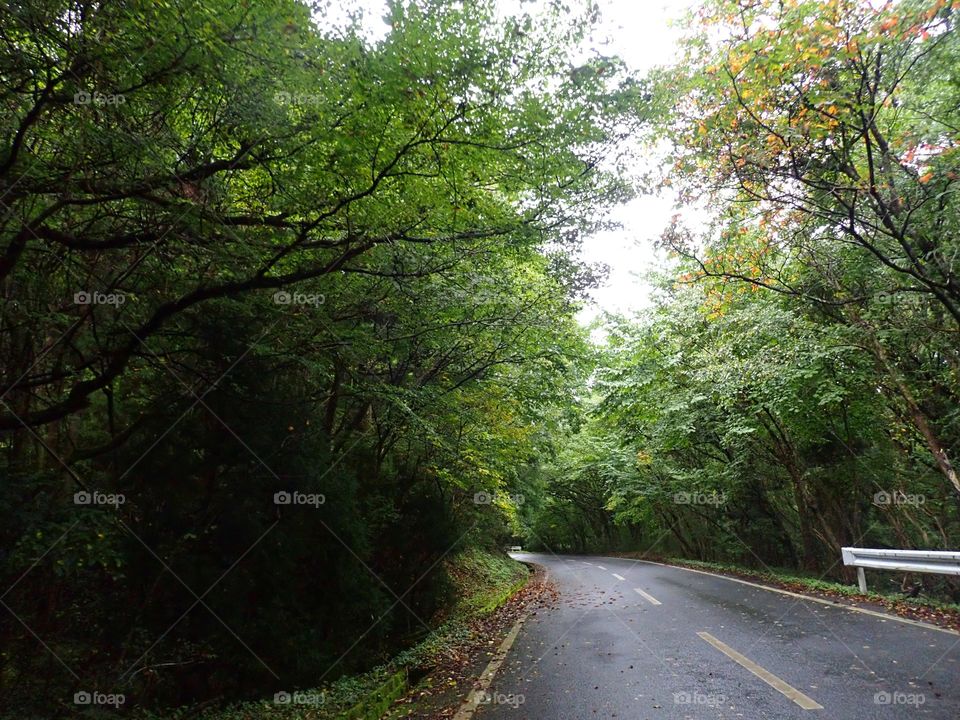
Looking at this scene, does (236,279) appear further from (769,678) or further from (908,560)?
(908,560)

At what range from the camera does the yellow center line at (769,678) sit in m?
4.68

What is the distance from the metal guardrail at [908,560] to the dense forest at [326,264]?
102 inches

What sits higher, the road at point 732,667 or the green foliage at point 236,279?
the green foliage at point 236,279

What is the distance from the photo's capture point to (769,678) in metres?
5.42

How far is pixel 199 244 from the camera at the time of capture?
5387 mm

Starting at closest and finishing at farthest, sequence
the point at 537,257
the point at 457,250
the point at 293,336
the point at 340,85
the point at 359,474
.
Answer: the point at 340,85, the point at 457,250, the point at 293,336, the point at 537,257, the point at 359,474

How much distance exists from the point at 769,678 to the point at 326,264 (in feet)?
21.0

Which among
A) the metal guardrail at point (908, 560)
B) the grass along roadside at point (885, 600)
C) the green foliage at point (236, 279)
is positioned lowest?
the grass along roadside at point (885, 600)

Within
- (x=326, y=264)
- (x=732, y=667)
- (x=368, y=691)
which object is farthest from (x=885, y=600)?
(x=326, y=264)

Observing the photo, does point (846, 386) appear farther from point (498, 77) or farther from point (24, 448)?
point (24, 448)

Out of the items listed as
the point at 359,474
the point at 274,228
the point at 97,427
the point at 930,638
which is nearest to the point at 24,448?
the point at 97,427

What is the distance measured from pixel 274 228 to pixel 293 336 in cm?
163

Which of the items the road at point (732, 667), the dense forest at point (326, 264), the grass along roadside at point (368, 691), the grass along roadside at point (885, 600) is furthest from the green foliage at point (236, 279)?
the grass along roadside at point (885, 600)

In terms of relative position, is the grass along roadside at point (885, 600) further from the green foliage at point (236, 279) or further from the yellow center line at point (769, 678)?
the green foliage at point (236, 279)
